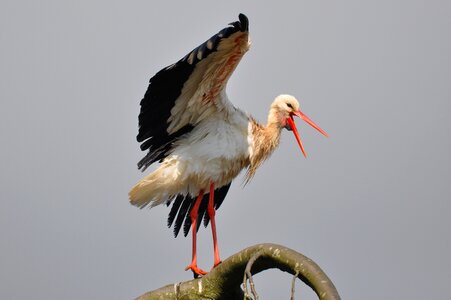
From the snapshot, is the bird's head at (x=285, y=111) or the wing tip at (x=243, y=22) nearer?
the wing tip at (x=243, y=22)

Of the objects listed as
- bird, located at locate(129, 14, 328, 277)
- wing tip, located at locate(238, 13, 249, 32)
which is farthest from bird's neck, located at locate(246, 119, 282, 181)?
wing tip, located at locate(238, 13, 249, 32)

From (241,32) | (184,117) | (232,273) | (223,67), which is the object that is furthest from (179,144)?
(232,273)

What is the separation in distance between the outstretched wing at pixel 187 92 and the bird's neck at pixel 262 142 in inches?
18.6

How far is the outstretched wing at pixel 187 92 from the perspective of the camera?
27.8 ft

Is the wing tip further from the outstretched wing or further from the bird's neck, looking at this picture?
the bird's neck

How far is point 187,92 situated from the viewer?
9156 mm

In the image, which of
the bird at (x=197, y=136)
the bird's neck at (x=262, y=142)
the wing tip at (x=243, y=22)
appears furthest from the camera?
the bird's neck at (x=262, y=142)

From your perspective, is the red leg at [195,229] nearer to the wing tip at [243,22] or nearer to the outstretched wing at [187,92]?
the outstretched wing at [187,92]

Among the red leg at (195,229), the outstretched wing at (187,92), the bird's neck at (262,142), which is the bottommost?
the red leg at (195,229)

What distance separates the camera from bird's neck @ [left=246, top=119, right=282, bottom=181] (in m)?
9.71

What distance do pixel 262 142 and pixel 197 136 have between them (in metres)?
0.71

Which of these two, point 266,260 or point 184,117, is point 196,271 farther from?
point 266,260

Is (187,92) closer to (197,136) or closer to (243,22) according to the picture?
(197,136)

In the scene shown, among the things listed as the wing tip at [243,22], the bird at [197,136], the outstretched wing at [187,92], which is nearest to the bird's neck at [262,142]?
the bird at [197,136]
